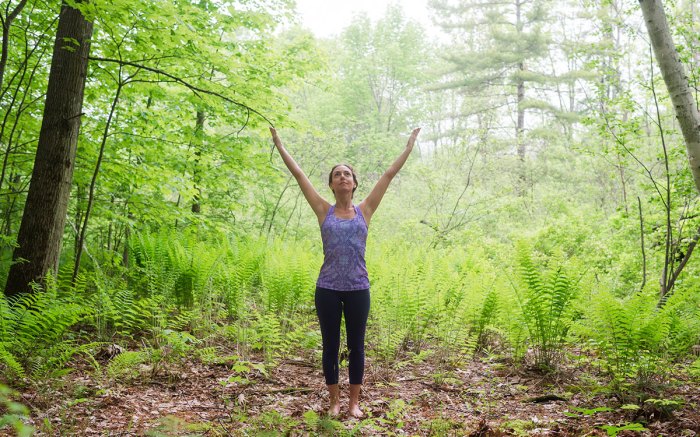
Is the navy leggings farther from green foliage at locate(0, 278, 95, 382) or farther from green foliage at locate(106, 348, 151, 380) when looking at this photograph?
green foliage at locate(0, 278, 95, 382)

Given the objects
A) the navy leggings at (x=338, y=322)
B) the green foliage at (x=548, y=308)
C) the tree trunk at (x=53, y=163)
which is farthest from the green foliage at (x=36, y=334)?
the green foliage at (x=548, y=308)

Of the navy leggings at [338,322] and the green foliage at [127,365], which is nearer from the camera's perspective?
the navy leggings at [338,322]

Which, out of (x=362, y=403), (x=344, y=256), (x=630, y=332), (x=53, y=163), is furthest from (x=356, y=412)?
(x=53, y=163)

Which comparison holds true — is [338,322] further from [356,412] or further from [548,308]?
[548,308]

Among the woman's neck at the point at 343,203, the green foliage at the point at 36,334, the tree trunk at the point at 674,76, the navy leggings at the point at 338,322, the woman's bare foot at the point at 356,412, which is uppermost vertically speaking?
the tree trunk at the point at 674,76

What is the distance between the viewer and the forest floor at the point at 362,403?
3.17 metres

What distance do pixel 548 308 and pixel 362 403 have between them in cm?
209

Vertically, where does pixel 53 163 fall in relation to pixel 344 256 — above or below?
above

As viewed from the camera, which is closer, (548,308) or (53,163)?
(548,308)

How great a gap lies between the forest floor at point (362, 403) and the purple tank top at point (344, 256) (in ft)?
3.01

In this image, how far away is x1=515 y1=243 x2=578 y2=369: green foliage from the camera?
473cm

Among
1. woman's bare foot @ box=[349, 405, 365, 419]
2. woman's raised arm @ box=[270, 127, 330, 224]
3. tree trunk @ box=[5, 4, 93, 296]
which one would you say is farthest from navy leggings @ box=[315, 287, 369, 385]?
tree trunk @ box=[5, 4, 93, 296]

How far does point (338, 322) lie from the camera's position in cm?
361

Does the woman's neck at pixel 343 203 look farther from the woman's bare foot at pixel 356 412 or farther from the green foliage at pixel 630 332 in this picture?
the green foliage at pixel 630 332
